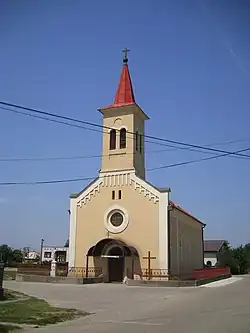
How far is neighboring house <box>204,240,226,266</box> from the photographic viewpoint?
7544cm

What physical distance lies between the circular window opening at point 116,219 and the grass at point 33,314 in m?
18.9

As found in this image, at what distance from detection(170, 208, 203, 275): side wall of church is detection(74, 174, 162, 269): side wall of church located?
2.23 m

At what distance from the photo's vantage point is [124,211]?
34.1 m

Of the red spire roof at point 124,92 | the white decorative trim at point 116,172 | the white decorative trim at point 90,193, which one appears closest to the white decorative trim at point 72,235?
the white decorative trim at point 90,193

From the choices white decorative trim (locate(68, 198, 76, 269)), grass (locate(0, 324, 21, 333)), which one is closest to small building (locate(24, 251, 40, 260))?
white decorative trim (locate(68, 198, 76, 269))

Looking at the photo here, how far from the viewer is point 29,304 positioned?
601 inches

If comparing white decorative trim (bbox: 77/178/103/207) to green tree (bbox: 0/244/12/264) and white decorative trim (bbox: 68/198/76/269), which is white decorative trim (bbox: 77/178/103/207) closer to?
white decorative trim (bbox: 68/198/76/269)

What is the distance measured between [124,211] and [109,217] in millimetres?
1486

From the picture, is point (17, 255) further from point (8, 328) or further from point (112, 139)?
point (8, 328)

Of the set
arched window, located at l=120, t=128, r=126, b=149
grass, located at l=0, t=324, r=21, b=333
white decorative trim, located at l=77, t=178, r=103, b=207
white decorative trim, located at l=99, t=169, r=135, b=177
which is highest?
arched window, located at l=120, t=128, r=126, b=149

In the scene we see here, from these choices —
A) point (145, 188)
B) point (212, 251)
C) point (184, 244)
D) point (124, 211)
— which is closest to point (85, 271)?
point (124, 211)

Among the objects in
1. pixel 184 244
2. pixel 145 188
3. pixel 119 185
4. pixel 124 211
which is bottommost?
pixel 184 244

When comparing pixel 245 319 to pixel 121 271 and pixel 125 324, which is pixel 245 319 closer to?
pixel 125 324

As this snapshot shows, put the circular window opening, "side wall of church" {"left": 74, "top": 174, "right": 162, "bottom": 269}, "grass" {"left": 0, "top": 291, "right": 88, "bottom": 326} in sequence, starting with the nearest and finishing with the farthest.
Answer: "grass" {"left": 0, "top": 291, "right": 88, "bottom": 326} → "side wall of church" {"left": 74, "top": 174, "right": 162, "bottom": 269} → the circular window opening
